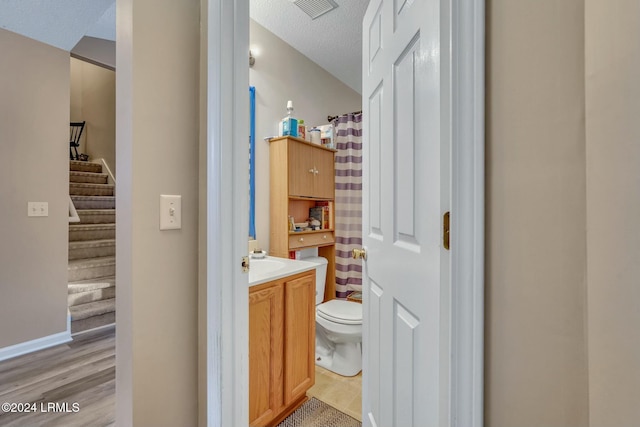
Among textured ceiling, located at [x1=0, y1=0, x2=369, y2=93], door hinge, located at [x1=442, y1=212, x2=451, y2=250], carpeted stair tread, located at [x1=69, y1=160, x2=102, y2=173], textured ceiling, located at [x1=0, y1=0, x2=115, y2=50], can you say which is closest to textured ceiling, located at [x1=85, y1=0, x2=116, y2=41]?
textured ceiling, located at [x1=0, y1=0, x2=369, y2=93]

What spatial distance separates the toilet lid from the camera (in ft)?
6.15

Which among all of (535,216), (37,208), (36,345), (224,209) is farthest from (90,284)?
(535,216)

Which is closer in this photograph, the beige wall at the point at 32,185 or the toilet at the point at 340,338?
the toilet at the point at 340,338

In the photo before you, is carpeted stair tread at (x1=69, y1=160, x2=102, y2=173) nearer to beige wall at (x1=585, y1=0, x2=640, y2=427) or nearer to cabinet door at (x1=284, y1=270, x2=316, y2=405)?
cabinet door at (x1=284, y1=270, x2=316, y2=405)

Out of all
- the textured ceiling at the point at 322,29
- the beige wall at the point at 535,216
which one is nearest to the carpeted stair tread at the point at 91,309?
the textured ceiling at the point at 322,29

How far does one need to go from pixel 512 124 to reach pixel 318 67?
2746 mm

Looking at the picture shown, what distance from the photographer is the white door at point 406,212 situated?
2.05 feet

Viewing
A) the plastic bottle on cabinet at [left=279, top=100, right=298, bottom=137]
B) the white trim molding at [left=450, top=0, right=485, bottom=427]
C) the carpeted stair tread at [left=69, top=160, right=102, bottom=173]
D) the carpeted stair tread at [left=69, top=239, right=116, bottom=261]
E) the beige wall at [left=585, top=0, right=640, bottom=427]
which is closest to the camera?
the beige wall at [left=585, top=0, right=640, bottom=427]

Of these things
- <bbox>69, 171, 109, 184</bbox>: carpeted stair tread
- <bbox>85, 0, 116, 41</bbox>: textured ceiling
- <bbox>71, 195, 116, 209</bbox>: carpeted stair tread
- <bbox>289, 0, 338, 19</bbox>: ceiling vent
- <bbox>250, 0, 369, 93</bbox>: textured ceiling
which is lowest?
<bbox>71, 195, 116, 209</bbox>: carpeted stair tread

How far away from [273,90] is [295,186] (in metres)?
0.83

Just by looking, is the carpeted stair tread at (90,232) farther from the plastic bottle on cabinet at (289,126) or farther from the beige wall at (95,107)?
the plastic bottle on cabinet at (289,126)

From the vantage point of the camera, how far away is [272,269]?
173 cm

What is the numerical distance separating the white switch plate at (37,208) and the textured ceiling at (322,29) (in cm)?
218

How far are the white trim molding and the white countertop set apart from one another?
3.15ft
